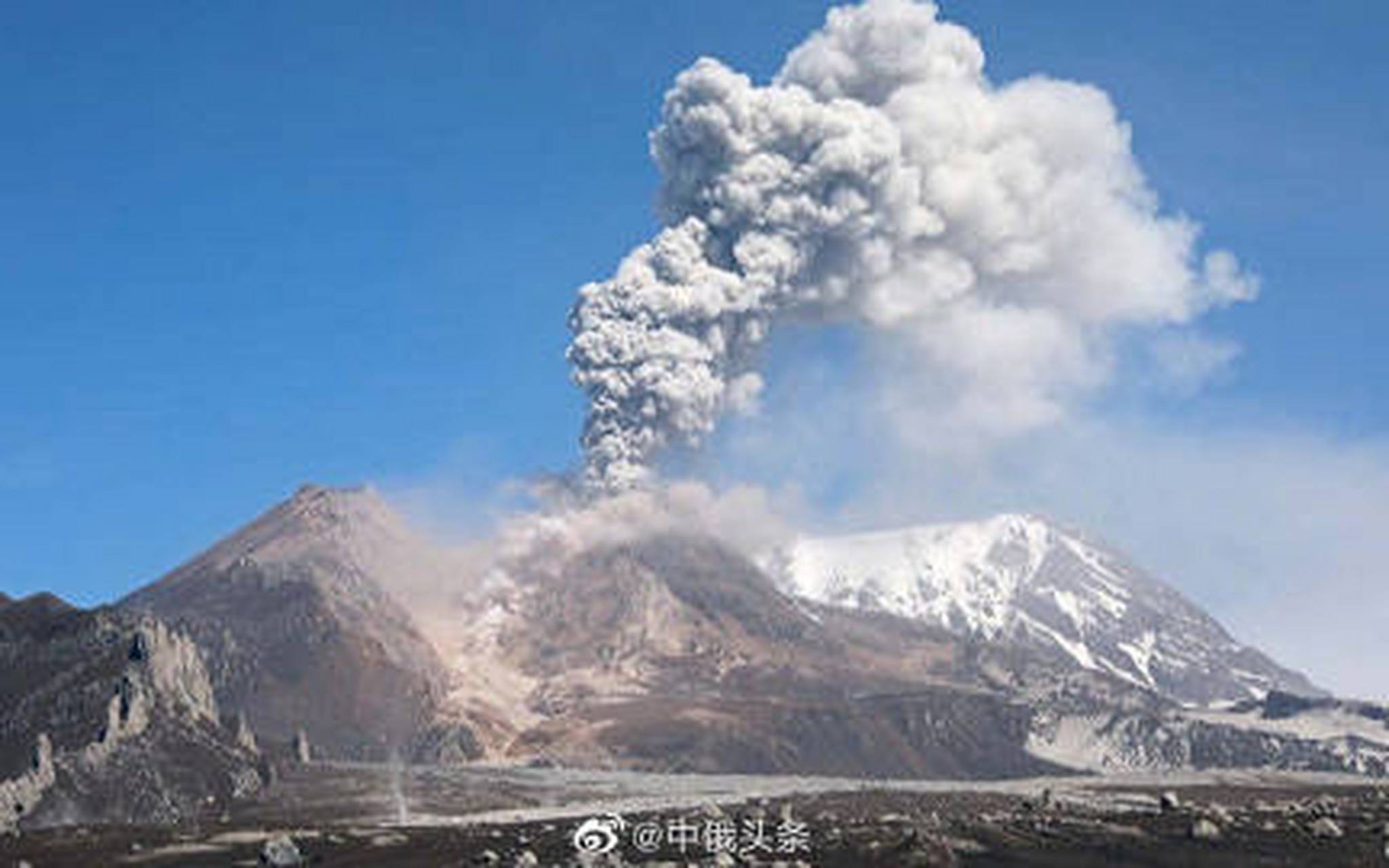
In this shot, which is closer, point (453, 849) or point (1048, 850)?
point (1048, 850)

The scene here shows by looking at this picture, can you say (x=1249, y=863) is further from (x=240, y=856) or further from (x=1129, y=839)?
(x=240, y=856)

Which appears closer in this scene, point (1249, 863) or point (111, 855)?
point (1249, 863)

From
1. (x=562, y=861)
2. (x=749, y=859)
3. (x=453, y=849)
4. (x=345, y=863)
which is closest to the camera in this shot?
(x=749, y=859)

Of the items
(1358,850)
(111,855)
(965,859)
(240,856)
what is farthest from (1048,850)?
(111,855)

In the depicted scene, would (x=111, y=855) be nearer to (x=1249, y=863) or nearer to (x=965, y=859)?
(x=965, y=859)

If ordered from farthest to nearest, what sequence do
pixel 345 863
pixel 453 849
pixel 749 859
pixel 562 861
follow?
pixel 453 849
pixel 345 863
pixel 562 861
pixel 749 859

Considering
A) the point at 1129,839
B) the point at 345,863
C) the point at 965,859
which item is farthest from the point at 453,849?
the point at 1129,839

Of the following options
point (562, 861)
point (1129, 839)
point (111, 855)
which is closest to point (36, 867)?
point (111, 855)

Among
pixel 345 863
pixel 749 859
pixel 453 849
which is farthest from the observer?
pixel 453 849

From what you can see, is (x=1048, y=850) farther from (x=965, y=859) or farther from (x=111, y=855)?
(x=111, y=855)
